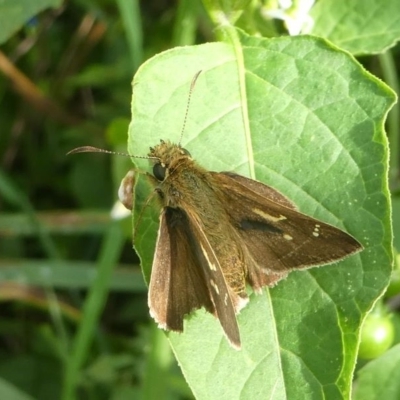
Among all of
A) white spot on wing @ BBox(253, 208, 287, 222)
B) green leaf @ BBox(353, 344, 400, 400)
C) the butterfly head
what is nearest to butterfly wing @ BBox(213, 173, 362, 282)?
white spot on wing @ BBox(253, 208, 287, 222)

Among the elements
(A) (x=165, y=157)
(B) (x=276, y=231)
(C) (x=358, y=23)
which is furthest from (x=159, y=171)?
(C) (x=358, y=23)

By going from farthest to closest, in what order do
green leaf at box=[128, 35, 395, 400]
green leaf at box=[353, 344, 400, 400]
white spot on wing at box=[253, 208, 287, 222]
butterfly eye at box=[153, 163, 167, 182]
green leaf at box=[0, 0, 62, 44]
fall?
green leaf at box=[0, 0, 62, 44], green leaf at box=[353, 344, 400, 400], butterfly eye at box=[153, 163, 167, 182], white spot on wing at box=[253, 208, 287, 222], green leaf at box=[128, 35, 395, 400]

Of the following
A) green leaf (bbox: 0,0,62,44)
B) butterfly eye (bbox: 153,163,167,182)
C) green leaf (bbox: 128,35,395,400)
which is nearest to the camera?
green leaf (bbox: 128,35,395,400)

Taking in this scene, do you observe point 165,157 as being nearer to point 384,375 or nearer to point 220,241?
point 220,241

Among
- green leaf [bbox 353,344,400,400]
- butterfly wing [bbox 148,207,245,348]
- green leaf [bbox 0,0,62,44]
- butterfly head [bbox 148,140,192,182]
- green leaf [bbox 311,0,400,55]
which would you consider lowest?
green leaf [bbox 353,344,400,400]

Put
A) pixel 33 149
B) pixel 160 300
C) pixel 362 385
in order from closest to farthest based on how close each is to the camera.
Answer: pixel 160 300, pixel 362 385, pixel 33 149

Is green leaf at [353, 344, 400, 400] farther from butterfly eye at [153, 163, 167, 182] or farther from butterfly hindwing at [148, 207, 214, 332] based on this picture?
butterfly eye at [153, 163, 167, 182]

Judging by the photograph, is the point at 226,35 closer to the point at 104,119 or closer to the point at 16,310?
the point at 104,119

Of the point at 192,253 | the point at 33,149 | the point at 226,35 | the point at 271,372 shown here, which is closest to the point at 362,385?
the point at 271,372
